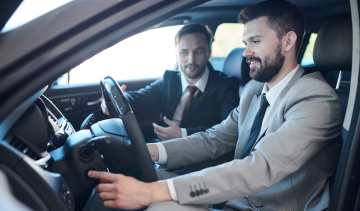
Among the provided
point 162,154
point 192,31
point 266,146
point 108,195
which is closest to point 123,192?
point 108,195

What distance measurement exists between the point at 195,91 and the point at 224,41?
98 cm

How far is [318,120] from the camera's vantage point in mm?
1542

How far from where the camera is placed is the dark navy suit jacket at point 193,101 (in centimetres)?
292

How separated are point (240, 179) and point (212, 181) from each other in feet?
0.30

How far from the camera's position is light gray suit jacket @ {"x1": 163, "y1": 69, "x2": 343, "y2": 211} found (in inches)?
55.9

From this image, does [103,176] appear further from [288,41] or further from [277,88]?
[288,41]

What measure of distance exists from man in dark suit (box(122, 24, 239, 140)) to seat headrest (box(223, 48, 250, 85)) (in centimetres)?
8

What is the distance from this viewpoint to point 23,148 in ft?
3.75

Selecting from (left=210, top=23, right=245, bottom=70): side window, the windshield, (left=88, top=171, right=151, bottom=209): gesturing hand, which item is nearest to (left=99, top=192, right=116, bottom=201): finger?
(left=88, top=171, right=151, bottom=209): gesturing hand

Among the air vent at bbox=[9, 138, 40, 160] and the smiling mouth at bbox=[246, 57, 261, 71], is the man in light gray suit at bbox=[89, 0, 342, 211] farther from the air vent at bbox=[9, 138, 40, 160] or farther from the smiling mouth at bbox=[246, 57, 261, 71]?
the air vent at bbox=[9, 138, 40, 160]

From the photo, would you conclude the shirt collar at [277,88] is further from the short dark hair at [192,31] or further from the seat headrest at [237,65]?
the short dark hair at [192,31]

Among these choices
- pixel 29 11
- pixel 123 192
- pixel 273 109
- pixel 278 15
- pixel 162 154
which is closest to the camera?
pixel 29 11

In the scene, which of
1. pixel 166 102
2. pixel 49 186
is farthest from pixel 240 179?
pixel 166 102

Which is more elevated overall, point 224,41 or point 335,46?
point 335,46
